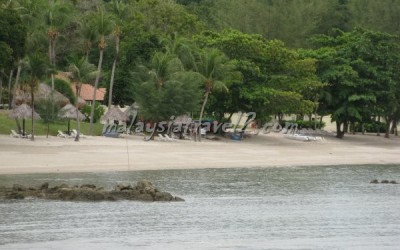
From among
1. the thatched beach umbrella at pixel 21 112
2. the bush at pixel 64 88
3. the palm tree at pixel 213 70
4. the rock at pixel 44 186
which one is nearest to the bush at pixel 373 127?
the palm tree at pixel 213 70

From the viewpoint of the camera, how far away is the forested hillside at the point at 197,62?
59406 millimetres

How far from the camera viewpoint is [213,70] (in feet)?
206

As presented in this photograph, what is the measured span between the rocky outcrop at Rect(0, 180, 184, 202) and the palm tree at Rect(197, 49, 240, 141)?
24.6 metres

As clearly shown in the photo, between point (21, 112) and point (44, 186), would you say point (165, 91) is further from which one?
point (44, 186)

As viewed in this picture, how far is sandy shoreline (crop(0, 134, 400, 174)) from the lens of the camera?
47.2 metres

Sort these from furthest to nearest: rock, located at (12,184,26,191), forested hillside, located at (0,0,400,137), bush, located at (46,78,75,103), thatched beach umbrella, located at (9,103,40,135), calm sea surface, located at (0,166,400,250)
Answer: bush, located at (46,78,75,103)
forested hillside, located at (0,0,400,137)
thatched beach umbrella, located at (9,103,40,135)
rock, located at (12,184,26,191)
calm sea surface, located at (0,166,400,250)

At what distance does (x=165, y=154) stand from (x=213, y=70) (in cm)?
1083

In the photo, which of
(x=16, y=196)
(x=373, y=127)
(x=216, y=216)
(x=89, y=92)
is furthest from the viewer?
(x=373, y=127)

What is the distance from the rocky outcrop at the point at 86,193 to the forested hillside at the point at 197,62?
39.3 feet

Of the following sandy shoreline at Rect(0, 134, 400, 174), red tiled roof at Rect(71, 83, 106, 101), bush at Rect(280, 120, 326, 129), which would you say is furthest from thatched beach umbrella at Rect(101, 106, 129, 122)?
bush at Rect(280, 120, 326, 129)

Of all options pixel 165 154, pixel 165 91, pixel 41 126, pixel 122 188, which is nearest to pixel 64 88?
pixel 41 126

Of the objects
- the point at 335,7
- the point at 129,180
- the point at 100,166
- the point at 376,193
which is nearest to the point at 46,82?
the point at 100,166

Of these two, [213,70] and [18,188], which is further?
Answer: [213,70]

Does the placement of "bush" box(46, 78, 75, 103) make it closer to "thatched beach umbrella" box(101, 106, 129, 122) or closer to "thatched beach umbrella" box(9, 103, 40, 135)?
"thatched beach umbrella" box(101, 106, 129, 122)
